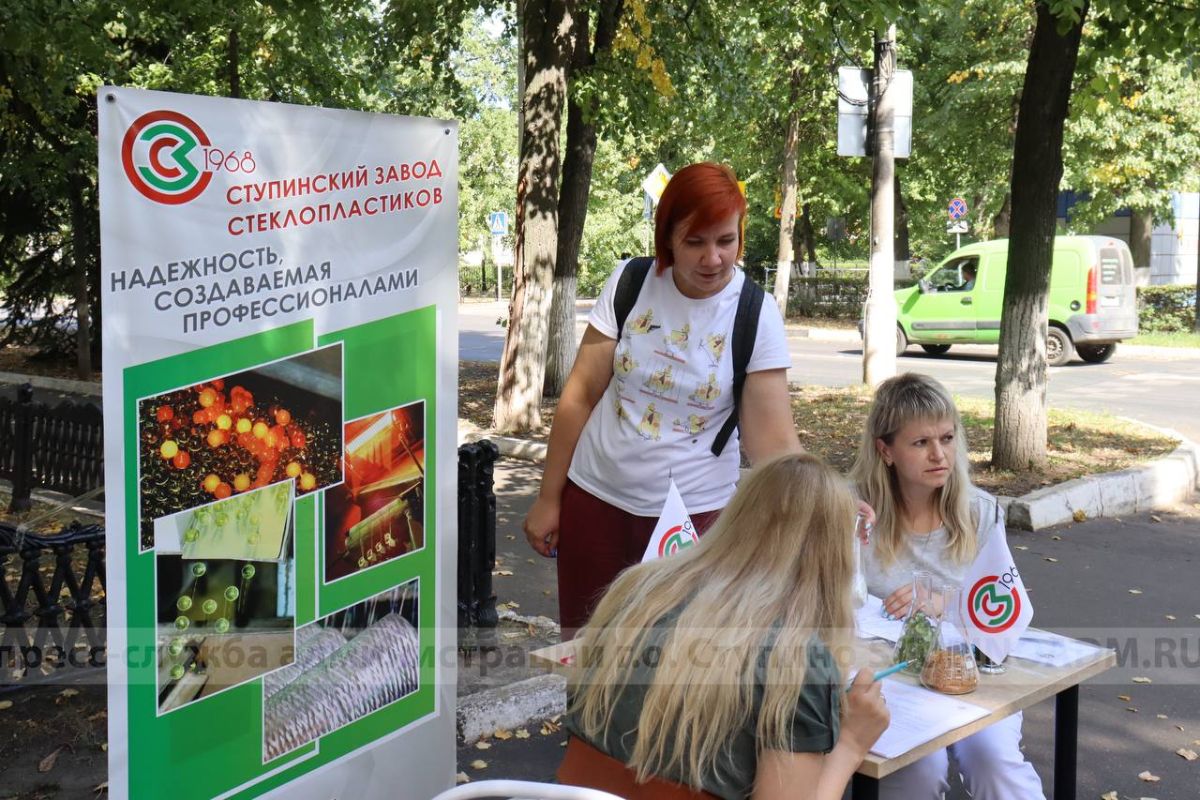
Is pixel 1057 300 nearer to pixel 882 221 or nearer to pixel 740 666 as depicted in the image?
pixel 882 221

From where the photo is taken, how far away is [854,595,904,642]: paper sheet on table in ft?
10.2

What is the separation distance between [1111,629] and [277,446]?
15.2ft

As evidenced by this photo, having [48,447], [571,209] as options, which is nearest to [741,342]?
[48,447]

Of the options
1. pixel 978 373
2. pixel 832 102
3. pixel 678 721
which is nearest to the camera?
pixel 678 721

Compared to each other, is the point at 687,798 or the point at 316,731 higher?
the point at 687,798

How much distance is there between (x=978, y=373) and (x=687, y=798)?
55.2 ft

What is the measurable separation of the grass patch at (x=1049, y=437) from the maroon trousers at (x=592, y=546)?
460 centimetres

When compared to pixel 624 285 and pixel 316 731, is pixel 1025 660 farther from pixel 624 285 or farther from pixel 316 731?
pixel 316 731

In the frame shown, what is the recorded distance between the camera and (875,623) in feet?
10.5

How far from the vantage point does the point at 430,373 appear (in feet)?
11.2

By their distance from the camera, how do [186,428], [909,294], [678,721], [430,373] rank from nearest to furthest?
Answer: 1. [678,721]
2. [186,428]
3. [430,373]
4. [909,294]

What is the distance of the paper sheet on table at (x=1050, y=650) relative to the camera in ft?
9.68

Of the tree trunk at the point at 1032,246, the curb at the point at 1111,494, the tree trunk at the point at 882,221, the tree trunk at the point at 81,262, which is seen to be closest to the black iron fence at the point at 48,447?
the curb at the point at 1111,494

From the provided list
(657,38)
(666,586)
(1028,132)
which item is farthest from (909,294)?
(666,586)
